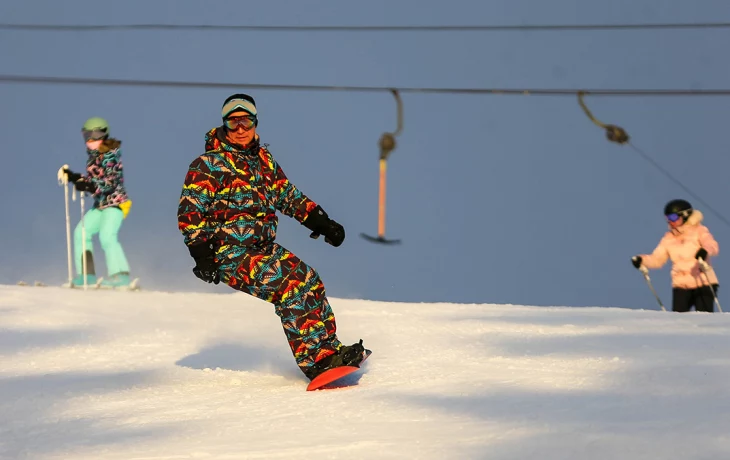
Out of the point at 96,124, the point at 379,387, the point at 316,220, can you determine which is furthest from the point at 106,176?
the point at 379,387

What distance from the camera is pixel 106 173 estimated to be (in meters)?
11.7

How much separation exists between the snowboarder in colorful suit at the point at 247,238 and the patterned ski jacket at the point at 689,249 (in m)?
5.62

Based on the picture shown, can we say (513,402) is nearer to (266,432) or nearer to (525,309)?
(266,432)

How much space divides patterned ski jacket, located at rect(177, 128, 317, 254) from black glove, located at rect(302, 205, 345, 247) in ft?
0.72

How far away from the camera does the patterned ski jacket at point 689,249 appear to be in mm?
10844

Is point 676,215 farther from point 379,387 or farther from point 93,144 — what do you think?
point 379,387

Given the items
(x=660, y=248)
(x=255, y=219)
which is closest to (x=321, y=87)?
(x=660, y=248)

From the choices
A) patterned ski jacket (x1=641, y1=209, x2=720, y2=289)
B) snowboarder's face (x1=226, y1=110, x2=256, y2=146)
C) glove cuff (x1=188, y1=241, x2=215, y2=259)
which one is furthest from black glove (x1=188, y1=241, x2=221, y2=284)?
patterned ski jacket (x1=641, y1=209, x2=720, y2=289)

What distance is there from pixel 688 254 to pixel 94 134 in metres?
5.62

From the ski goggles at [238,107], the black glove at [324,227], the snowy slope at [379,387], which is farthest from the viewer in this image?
the black glove at [324,227]

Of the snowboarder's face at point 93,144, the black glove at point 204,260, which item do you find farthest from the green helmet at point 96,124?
the black glove at point 204,260

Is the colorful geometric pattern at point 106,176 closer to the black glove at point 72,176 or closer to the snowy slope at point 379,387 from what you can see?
the black glove at point 72,176

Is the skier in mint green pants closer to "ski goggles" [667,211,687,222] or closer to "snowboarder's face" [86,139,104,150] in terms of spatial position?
"snowboarder's face" [86,139,104,150]

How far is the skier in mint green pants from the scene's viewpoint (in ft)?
38.5
